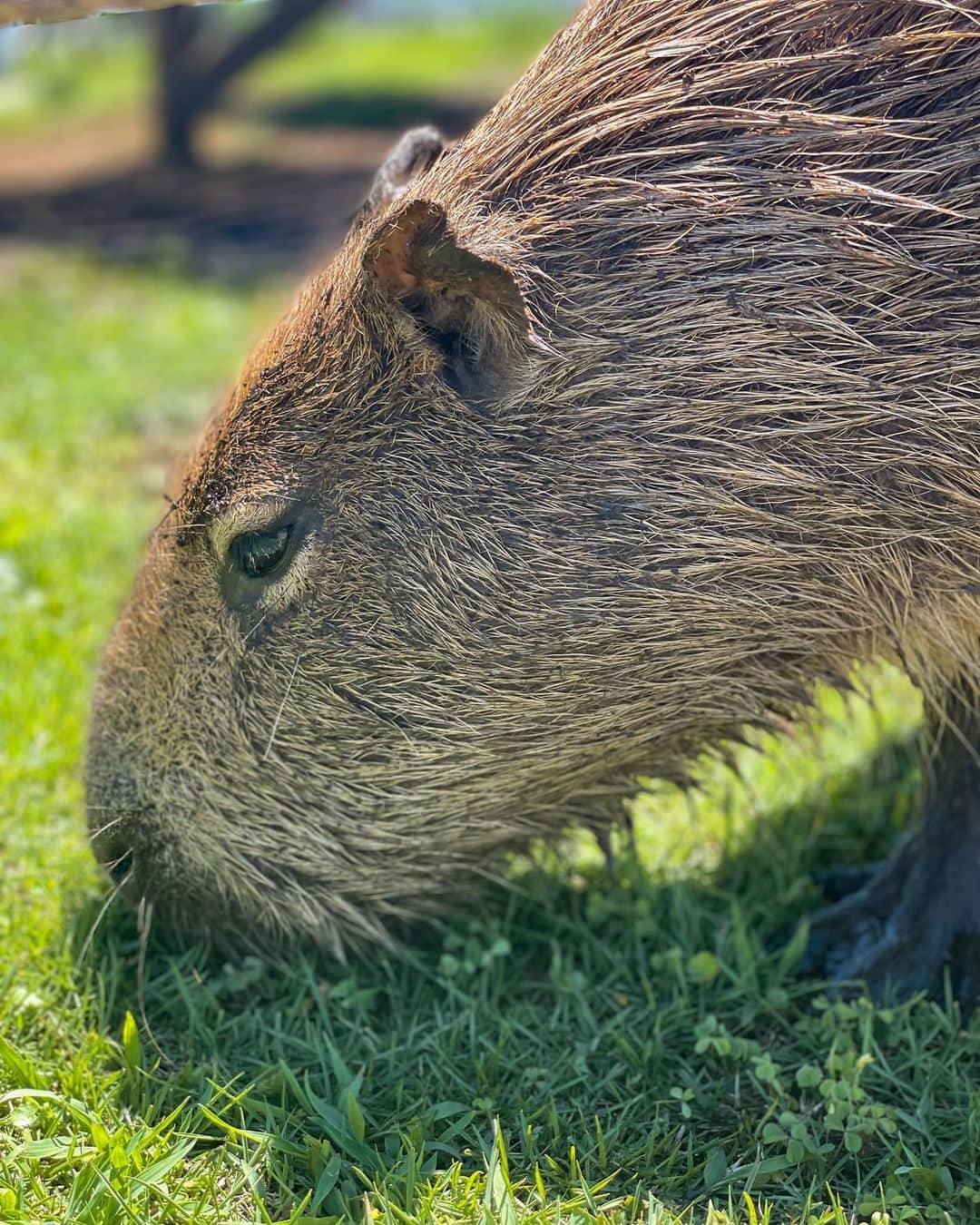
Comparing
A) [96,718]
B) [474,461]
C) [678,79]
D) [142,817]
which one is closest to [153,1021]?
[142,817]

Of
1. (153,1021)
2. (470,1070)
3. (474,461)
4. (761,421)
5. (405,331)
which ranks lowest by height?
(470,1070)

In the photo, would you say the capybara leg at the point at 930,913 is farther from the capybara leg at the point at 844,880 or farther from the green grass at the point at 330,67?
the green grass at the point at 330,67

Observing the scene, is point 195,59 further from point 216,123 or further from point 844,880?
point 844,880

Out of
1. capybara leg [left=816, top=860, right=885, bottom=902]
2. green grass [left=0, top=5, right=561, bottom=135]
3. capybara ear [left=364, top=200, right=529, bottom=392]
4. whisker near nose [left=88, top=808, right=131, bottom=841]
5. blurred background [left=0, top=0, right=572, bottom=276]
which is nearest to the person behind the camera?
capybara ear [left=364, top=200, right=529, bottom=392]

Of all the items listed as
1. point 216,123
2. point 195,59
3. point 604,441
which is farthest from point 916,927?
point 216,123

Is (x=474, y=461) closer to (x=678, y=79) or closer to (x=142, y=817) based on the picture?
(x=678, y=79)

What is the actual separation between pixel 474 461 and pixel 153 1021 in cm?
130

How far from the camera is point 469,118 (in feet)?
41.8

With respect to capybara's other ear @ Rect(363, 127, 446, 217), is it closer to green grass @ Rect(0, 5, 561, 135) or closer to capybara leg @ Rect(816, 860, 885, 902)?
capybara leg @ Rect(816, 860, 885, 902)

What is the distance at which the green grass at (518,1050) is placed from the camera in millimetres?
2150

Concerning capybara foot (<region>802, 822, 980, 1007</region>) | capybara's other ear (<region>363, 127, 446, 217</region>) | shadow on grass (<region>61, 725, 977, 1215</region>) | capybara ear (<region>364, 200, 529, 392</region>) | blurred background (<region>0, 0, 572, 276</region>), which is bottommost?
capybara foot (<region>802, 822, 980, 1007</region>)

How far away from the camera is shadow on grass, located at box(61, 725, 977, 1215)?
2.25 m

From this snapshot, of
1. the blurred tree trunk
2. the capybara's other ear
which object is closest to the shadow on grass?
the capybara's other ear

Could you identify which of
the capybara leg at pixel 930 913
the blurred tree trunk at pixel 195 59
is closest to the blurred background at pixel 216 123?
the blurred tree trunk at pixel 195 59
